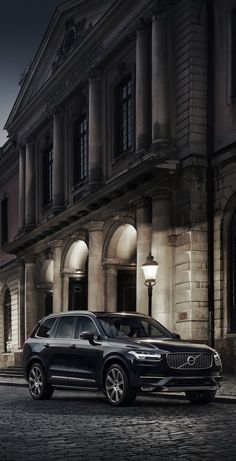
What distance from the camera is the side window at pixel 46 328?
16009 mm

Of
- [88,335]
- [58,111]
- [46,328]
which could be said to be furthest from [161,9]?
[88,335]

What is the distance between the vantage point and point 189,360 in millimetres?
13328

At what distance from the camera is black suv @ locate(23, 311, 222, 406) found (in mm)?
13109

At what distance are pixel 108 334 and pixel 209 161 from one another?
1015cm

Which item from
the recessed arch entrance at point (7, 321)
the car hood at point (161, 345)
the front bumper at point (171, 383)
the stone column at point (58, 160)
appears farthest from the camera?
the recessed arch entrance at point (7, 321)

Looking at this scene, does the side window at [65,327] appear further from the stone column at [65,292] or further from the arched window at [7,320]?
the arched window at [7,320]

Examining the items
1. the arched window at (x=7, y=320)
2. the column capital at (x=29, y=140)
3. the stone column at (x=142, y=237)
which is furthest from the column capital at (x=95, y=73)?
the arched window at (x=7, y=320)

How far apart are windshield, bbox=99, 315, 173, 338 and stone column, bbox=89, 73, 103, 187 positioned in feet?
50.1

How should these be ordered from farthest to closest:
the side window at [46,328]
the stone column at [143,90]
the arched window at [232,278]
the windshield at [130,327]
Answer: the stone column at [143,90], the arched window at [232,278], the side window at [46,328], the windshield at [130,327]

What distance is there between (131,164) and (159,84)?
273 centimetres

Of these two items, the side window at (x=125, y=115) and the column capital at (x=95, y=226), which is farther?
the column capital at (x=95, y=226)

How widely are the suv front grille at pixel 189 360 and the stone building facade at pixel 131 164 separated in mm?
7829

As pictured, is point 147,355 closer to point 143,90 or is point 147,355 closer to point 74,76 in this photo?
point 143,90

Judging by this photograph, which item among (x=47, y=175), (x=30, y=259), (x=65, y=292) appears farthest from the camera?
(x=30, y=259)
